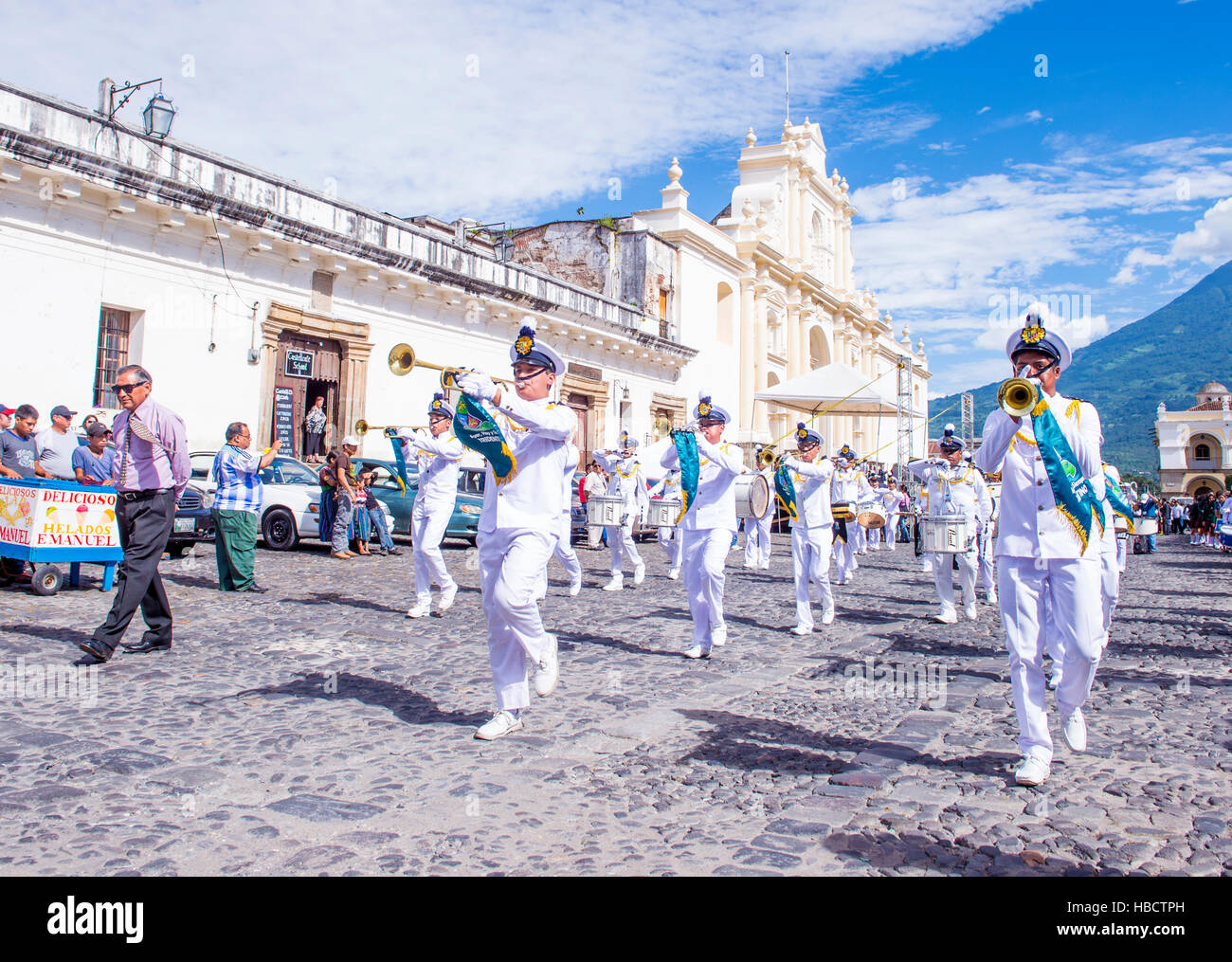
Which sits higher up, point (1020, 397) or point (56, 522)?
point (1020, 397)

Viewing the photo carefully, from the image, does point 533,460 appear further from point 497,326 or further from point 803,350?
point 803,350

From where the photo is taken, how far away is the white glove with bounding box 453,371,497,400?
15.5 ft

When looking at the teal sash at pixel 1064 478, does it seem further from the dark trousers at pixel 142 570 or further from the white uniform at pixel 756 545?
the white uniform at pixel 756 545

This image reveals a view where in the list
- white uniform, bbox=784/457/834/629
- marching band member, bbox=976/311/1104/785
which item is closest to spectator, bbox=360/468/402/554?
white uniform, bbox=784/457/834/629

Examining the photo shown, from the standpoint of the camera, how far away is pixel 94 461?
9.55 meters

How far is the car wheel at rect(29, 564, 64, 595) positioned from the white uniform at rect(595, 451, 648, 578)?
5.79 metres

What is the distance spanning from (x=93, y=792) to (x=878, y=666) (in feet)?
17.5

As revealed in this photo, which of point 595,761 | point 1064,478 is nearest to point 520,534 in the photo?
point 595,761

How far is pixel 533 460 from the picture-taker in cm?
523

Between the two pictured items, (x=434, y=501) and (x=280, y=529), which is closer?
(x=434, y=501)

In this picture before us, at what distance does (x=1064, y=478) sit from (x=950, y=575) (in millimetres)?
5587

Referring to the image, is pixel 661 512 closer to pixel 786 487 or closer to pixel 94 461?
pixel 786 487

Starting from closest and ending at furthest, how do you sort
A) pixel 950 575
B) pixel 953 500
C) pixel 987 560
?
pixel 950 575 → pixel 953 500 → pixel 987 560

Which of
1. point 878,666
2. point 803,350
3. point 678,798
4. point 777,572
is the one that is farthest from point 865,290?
point 678,798
